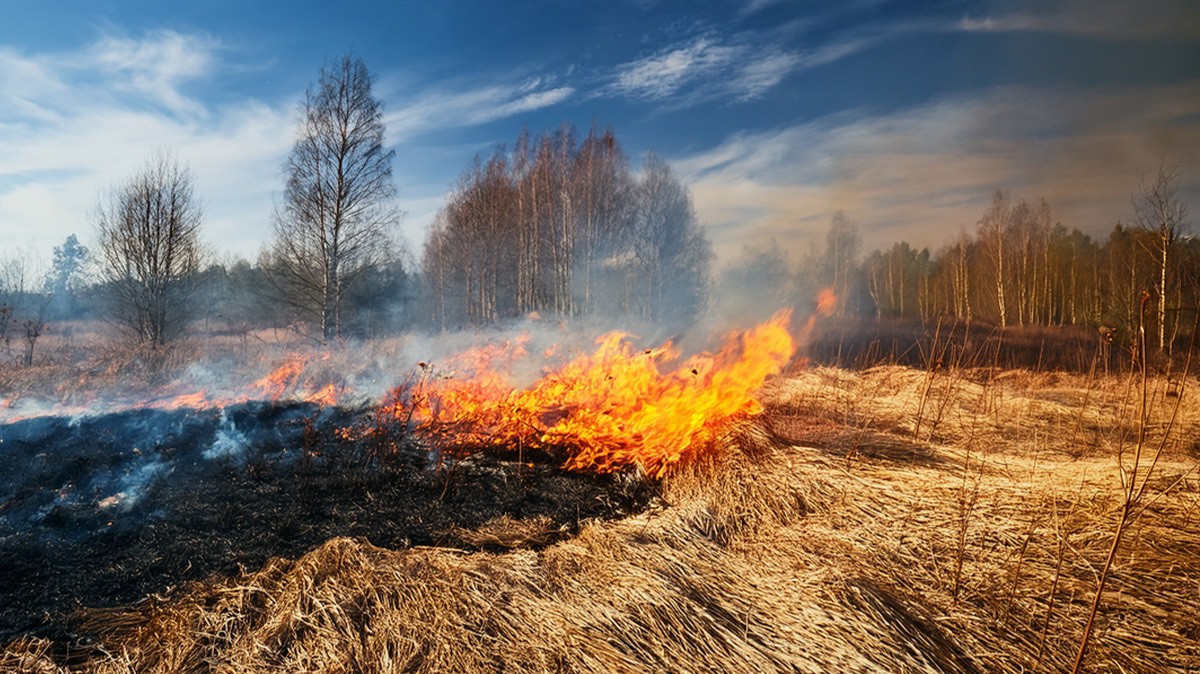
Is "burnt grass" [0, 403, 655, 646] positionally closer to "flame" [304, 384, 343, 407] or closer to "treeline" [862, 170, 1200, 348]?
"flame" [304, 384, 343, 407]

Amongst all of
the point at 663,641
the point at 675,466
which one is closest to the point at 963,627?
the point at 663,641

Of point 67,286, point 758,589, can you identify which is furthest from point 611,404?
point 67,286

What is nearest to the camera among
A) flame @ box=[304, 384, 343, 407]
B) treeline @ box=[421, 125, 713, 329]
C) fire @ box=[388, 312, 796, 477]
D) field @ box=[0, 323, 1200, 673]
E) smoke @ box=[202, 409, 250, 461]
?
field @ box=[0, 323, 1200, 673]

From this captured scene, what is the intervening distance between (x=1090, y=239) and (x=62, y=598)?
121ft

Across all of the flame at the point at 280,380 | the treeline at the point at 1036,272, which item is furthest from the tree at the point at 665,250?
the flame at the point at 280,380

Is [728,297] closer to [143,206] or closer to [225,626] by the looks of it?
[225,626]

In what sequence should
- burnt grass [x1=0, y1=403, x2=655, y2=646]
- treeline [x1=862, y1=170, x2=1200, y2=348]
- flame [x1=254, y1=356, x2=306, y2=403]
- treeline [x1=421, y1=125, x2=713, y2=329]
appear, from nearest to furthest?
burnt grass [x1=0, y1=403, x2=655, y2=646], flame [x1=254, y1=356, x2=306, y2=403], treeline [x1=862, y1=170, x2=1200, y2=348], treeline [x1=421, y1=125, x2=713, y2=329]

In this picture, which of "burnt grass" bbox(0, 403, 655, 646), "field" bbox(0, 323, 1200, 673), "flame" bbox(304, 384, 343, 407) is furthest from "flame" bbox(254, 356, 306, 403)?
"field" bbox(0, 323, 1200, 673)

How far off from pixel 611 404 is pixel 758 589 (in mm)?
3886

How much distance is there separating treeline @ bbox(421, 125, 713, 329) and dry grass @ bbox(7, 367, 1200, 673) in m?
18.5

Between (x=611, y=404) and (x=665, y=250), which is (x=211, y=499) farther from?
(x=665, y=250)

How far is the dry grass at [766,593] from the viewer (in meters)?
2.56

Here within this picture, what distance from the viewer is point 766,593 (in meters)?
3.09

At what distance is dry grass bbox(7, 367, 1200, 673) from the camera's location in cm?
256
